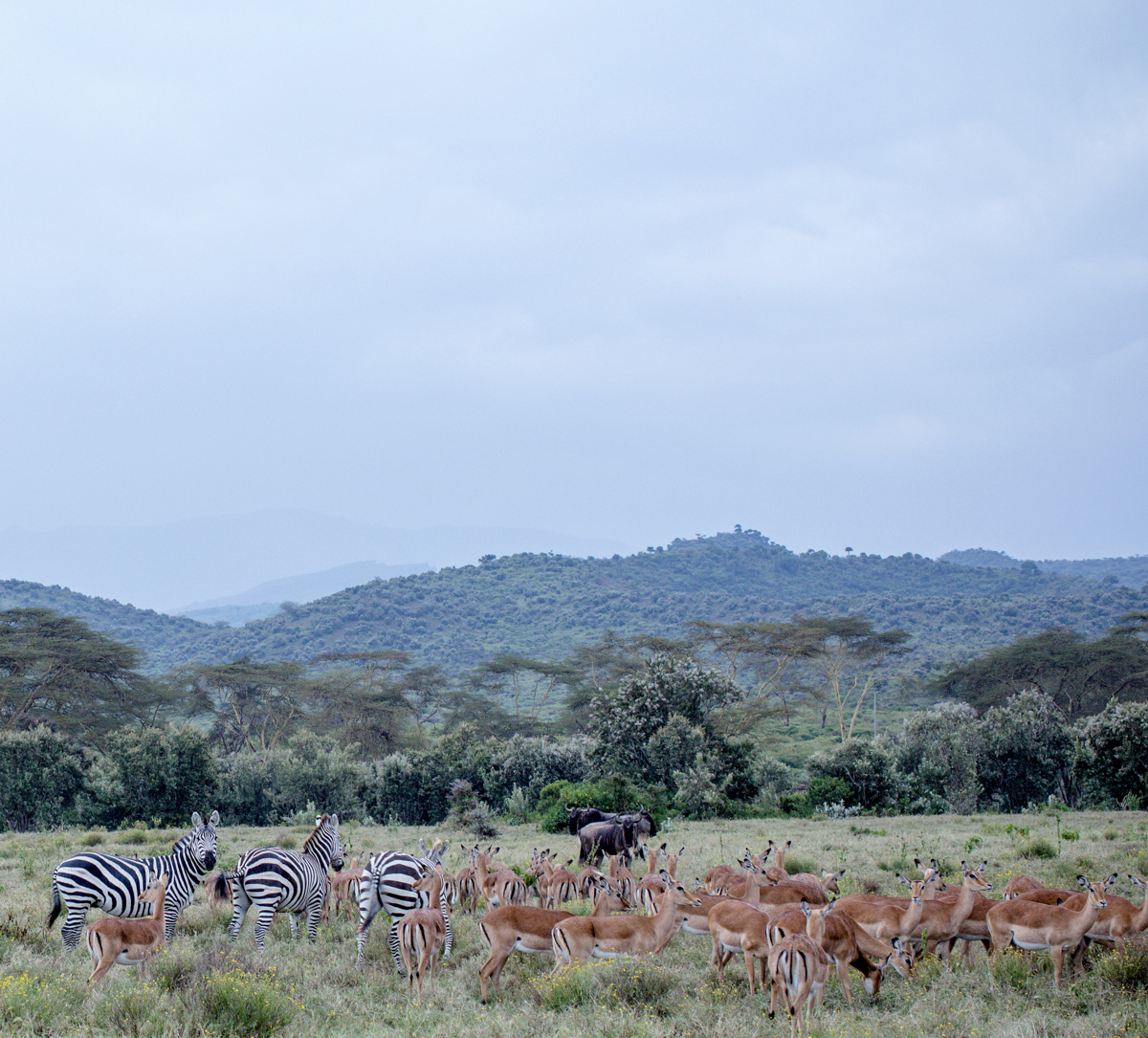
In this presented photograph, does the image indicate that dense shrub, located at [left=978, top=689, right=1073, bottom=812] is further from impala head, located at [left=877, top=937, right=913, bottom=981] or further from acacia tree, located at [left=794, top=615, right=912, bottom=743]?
impala head, located at [left=877, top=937, right=913, bottom=981]

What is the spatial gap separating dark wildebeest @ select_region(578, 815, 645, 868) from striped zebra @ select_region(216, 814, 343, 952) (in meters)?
6.31

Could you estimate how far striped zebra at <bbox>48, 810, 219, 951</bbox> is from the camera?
10992 mm

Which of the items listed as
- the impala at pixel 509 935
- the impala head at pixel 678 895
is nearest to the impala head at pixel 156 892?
the impala at pixel 509 935

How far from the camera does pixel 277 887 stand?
11320 mm

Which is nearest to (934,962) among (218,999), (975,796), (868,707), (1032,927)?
(1032,927)

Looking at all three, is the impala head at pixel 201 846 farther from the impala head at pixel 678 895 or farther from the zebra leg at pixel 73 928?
the impala head at pixel 678 895

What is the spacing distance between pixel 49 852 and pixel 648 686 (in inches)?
702

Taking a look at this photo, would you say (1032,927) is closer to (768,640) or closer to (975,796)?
(975,796)

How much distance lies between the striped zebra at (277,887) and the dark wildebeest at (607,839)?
6312 millimetres

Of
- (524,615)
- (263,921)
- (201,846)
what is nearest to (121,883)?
(201,846)

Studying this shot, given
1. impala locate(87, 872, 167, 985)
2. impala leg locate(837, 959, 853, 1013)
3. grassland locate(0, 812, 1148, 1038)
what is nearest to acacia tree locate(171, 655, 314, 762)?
grassland locate(0, 812, 1148, 1038)

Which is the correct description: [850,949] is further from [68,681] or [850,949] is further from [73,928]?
[68,681]

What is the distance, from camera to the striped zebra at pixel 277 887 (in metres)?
11.3

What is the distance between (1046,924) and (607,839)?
9826 mm
